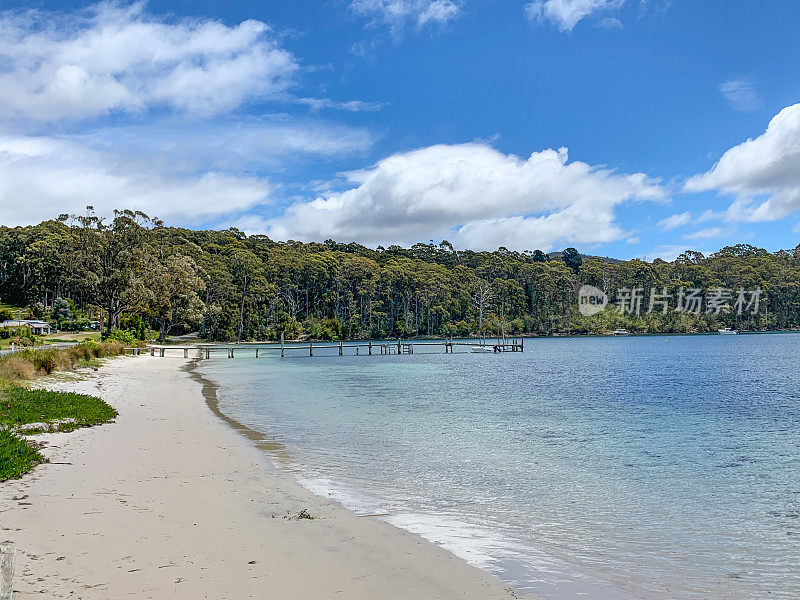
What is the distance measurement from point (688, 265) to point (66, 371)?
147030 millimetres

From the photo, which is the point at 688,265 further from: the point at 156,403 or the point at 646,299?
the point at 156,403

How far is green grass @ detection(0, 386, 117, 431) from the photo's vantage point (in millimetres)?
11828

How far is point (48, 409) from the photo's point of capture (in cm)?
1287

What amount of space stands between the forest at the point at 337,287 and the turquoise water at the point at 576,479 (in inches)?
1754

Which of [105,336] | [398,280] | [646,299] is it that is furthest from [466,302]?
[105,336]

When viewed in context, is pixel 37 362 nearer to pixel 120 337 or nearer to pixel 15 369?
pixel 15 369

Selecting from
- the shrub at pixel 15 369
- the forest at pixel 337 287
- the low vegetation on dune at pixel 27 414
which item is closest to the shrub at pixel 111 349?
the forest at pixel 337 287

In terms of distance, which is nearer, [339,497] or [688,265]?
[339,497]

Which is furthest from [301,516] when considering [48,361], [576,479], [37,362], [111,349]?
[111,349]

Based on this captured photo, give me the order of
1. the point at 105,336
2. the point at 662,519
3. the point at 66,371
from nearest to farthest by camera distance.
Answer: the point at 662,519, the point at 66,371, the point at 105,336

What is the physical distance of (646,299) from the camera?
→ 13800 cm

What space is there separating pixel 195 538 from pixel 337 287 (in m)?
105

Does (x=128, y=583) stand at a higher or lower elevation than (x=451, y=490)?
higher

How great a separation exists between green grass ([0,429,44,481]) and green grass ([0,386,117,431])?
76.1 inches
